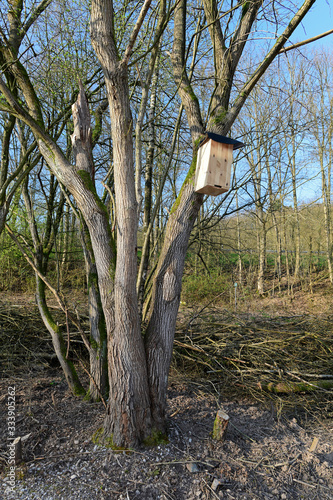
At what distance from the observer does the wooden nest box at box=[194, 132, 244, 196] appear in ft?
8.59

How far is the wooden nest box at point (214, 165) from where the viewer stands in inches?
103

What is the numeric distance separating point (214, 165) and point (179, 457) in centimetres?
234

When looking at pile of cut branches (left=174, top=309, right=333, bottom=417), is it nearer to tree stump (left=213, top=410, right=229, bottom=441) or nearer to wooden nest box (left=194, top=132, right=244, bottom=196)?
tree stump (left=213, top=410, right=229, bottom=441)

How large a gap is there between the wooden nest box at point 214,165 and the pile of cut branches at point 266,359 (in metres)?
2.21

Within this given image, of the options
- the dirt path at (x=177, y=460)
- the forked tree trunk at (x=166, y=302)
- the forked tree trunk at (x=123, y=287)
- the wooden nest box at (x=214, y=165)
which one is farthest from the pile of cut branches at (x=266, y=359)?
the wooden nest box at (x=214, y=165)

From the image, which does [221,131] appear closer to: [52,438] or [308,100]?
[52,438]

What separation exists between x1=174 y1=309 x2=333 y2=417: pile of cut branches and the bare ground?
0.26 m

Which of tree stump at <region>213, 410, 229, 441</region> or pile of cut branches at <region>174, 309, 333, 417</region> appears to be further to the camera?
pile of cut branches at <region>174, 309, 333, 417</region>

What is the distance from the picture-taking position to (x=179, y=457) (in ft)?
7.84

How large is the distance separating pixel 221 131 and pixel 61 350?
110 inches

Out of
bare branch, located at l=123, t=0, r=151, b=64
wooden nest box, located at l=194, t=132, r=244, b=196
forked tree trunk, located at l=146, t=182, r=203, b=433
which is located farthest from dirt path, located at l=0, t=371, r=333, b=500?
bare branch, located at l=123, t=0, r=151, b=64

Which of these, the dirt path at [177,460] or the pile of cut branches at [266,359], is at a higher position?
the pile of cut branches at [266,359]

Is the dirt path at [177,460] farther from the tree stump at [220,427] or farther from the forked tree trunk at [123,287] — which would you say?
the forked tree trunk at [123,287]

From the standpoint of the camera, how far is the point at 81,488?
2.11 m
